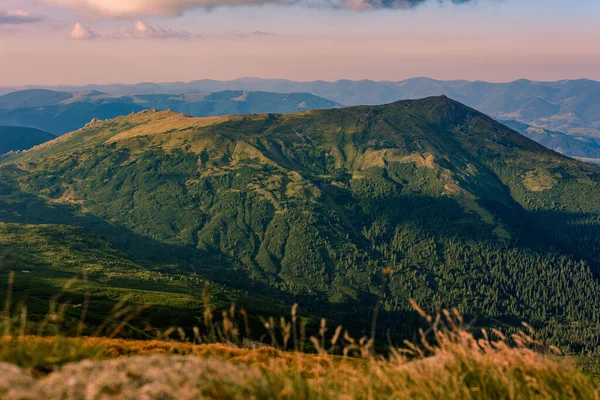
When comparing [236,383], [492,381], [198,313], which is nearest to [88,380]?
[236,383]

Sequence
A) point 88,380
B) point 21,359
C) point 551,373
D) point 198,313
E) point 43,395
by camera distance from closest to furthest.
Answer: point 43,395 < point 88,380 < point 21,359 < point 551,373 < point 198,313

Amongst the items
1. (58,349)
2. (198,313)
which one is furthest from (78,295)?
(58,349)

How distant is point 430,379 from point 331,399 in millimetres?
2344

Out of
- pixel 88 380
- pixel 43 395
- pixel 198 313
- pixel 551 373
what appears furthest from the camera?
pixel 198 313

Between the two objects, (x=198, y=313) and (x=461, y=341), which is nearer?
(x=461, y=341)

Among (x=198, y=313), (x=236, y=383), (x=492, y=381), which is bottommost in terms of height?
(x=198, y=313)

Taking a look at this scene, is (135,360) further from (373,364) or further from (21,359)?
(373,364)

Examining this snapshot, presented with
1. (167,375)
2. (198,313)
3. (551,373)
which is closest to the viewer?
(167,375)

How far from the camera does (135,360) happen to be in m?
7.98

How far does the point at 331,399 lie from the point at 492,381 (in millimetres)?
3697

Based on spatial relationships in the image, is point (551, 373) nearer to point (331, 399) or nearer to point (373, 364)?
point (373, 364)

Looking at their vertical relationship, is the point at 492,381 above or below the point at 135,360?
below

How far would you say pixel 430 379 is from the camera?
29.2 feet

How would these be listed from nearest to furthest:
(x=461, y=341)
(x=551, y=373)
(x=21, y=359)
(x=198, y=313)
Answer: (x=21, y=359)
(x=551, y=373)
(x=461, y=341)
(x=198, y=313)
